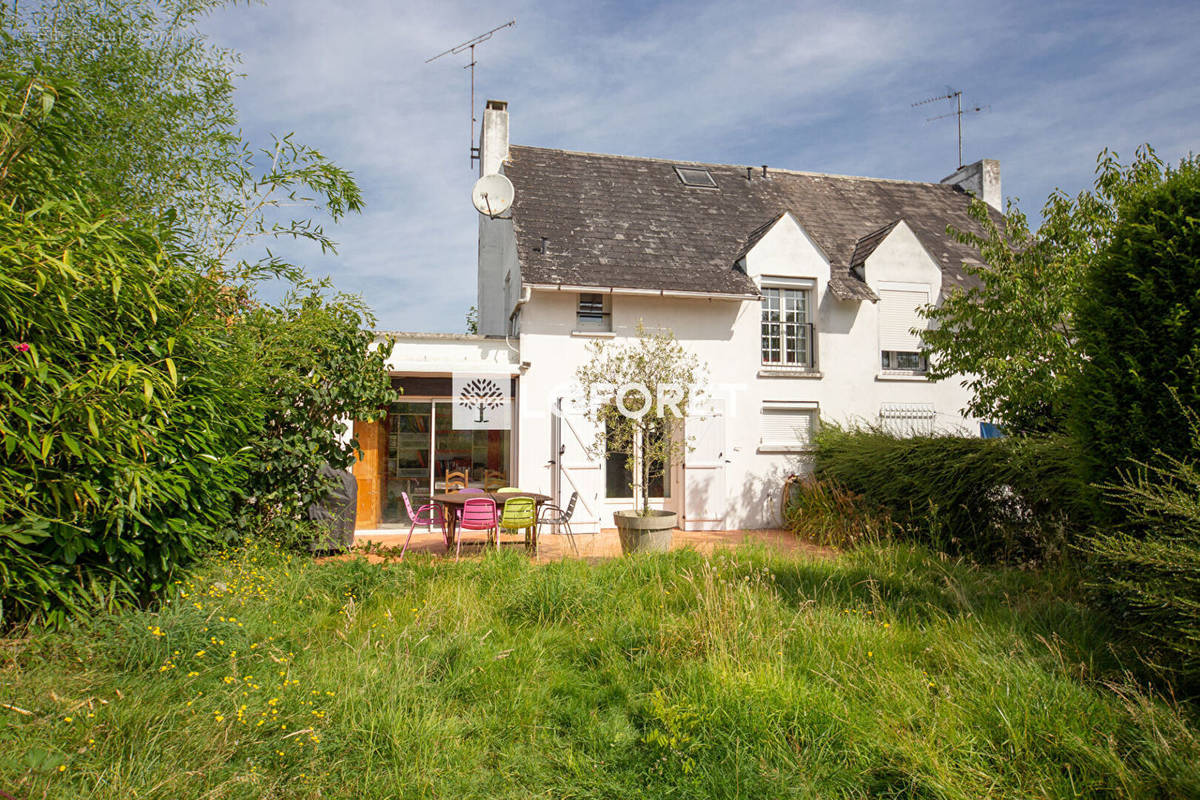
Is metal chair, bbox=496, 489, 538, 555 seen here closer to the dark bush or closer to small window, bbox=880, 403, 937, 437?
the dark bush

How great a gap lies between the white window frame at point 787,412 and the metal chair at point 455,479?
575cm

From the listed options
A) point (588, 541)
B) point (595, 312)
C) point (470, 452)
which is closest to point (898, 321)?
point (595, 312)

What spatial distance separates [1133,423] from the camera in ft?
14.2

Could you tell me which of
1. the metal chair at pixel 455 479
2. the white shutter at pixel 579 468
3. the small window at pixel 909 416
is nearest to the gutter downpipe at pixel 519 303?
the white shutter at pixel 579 468

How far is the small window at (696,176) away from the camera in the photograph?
53.1ft

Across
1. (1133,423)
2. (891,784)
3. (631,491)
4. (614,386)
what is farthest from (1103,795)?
(631,491)

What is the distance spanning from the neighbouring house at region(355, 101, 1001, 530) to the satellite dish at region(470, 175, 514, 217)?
0.82ft

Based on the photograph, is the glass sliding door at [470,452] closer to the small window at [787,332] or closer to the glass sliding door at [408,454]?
the glass sliding door at [408,454]

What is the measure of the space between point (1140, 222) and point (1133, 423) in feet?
4.32

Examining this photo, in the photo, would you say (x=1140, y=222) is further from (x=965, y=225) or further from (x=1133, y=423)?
(x=965, y=225)

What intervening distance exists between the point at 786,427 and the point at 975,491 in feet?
17.7

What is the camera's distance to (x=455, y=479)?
12.8 meters

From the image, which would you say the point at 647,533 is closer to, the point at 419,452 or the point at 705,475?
the point at 705,475

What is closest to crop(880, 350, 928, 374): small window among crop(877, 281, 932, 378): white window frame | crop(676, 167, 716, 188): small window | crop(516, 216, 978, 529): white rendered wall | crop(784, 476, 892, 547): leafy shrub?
crop(877, 281, 932, 378): white window frame
